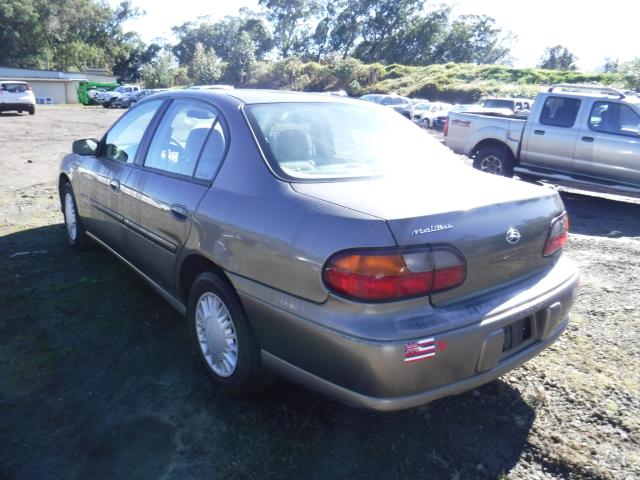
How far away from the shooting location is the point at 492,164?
30.8 ft

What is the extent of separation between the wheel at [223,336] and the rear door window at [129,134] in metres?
1.42

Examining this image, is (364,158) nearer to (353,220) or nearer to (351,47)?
(353,220)

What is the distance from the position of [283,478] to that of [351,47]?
3205 inches

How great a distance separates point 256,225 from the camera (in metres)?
2.41

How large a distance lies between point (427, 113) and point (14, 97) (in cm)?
2026

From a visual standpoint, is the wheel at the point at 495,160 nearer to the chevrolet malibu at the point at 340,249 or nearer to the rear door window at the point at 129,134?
the chevrolet malibu at the point at 340,249

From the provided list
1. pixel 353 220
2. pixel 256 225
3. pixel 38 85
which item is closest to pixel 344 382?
pixel 353 220

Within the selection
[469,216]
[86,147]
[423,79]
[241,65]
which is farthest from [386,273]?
[241,65]

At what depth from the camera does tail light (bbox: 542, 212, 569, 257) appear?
2.63m

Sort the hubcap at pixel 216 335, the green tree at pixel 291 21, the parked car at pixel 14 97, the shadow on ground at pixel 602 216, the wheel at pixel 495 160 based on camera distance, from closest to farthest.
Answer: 1. the hubcap at pixel 216 335
2. the shadow on ground at pixel 602 216
3. the wheel at pixel 495 160
4. the parked car at pixel 14 97
5. the green tree at pixel 291 21

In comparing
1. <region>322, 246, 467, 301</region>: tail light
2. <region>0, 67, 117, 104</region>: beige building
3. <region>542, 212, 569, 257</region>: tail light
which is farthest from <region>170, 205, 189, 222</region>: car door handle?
<region>0, 67, 117, 104</region>: beige building

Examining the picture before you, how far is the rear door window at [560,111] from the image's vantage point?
28.0 ft

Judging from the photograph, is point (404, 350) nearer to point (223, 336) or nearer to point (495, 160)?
point (223, 336)

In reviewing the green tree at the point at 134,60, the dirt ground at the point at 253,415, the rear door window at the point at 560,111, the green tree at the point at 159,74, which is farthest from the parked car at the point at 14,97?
the green tree at the point at 134,60
